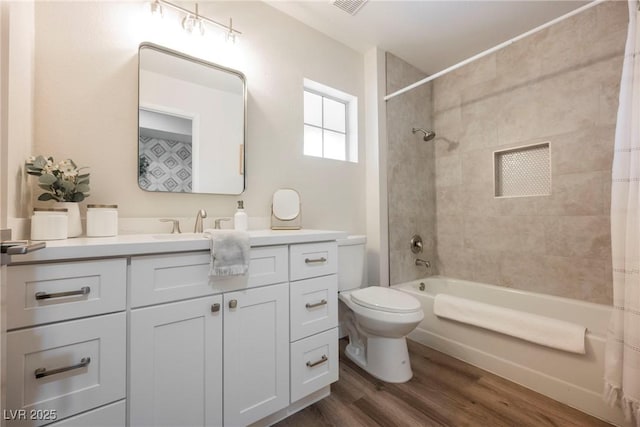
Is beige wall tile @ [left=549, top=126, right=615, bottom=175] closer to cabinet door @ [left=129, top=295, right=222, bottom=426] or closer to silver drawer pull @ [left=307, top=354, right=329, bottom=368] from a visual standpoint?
silver drawer pull @ [left=307, top=354, right=329, bottom=368]

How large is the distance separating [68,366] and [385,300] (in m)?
1.47

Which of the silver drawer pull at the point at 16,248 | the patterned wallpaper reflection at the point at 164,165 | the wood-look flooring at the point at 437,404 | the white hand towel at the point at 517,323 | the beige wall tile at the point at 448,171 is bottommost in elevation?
the wood-look flooring at the point at 437,404

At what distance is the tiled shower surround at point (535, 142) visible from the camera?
183cm

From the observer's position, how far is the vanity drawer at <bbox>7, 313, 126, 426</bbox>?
29.1 inches

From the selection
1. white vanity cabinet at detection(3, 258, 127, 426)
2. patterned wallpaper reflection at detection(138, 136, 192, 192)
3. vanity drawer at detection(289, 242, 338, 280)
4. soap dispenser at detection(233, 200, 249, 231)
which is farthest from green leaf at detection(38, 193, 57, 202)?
vanity drawer at detection(289, 242, 338, 280)

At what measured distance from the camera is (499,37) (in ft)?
7.29

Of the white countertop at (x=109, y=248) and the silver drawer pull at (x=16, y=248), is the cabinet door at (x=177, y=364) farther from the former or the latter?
the silver drawer pull at (x=16, y=248)

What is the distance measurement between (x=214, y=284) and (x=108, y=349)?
0.37 m

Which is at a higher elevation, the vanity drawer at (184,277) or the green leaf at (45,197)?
the green leaf at (45,197)

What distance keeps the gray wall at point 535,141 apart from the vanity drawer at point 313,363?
1340mm

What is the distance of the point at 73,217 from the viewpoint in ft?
3.64

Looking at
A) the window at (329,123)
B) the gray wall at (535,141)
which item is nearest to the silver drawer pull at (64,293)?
the window at (329,123)

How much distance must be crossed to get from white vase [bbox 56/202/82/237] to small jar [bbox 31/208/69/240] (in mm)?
98

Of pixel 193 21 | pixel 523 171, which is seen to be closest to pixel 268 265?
pixel 193 21
